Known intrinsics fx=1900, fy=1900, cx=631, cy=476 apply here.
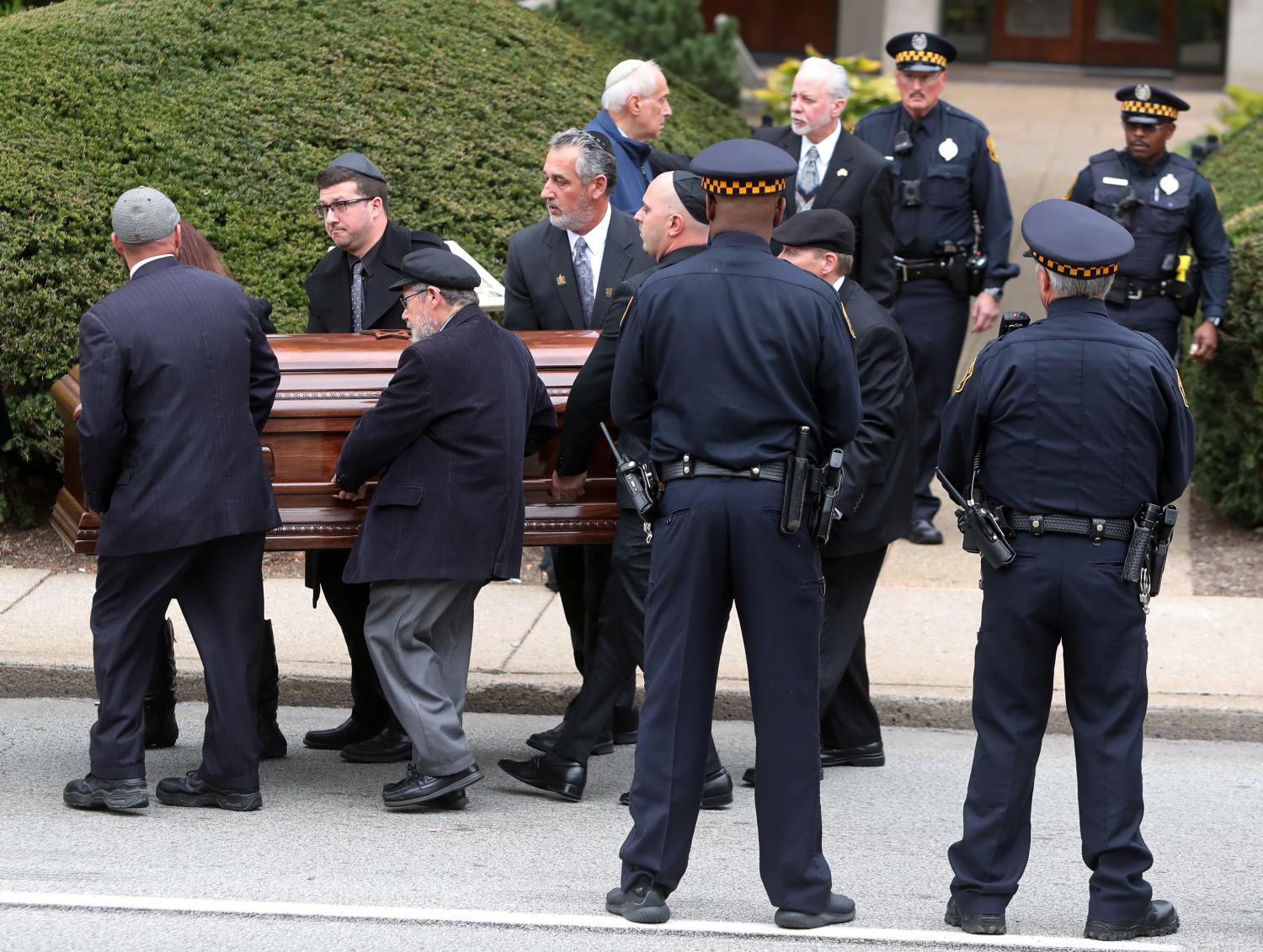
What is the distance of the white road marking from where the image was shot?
184 inches

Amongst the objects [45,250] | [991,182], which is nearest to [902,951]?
[991,182]

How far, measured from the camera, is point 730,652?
24.5 feet

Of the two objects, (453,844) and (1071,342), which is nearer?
(1071,342)

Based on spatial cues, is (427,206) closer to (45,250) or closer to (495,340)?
(45,250)

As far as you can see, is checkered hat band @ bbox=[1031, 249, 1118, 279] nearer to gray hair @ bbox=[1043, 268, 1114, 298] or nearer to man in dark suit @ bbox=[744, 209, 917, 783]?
gray hair @ bbox=[1043, 268, 1114, 298]

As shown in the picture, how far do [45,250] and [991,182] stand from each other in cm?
427

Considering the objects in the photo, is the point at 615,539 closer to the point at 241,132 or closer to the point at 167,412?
the point at 167,412

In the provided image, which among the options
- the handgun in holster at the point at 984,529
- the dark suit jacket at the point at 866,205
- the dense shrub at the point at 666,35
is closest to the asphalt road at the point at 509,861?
the handgun in holster at the point at 984,529

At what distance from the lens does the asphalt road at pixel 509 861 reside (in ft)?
15.4

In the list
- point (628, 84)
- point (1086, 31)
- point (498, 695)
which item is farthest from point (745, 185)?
point (1086, 31)

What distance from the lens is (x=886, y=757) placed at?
646cm

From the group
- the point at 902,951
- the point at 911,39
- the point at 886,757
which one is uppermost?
the point at 911,39

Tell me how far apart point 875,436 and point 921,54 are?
325 cm

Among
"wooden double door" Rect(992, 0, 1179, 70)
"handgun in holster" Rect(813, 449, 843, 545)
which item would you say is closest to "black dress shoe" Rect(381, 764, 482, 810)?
"handgun in holster" Rect(813, 449, 843, 545)
